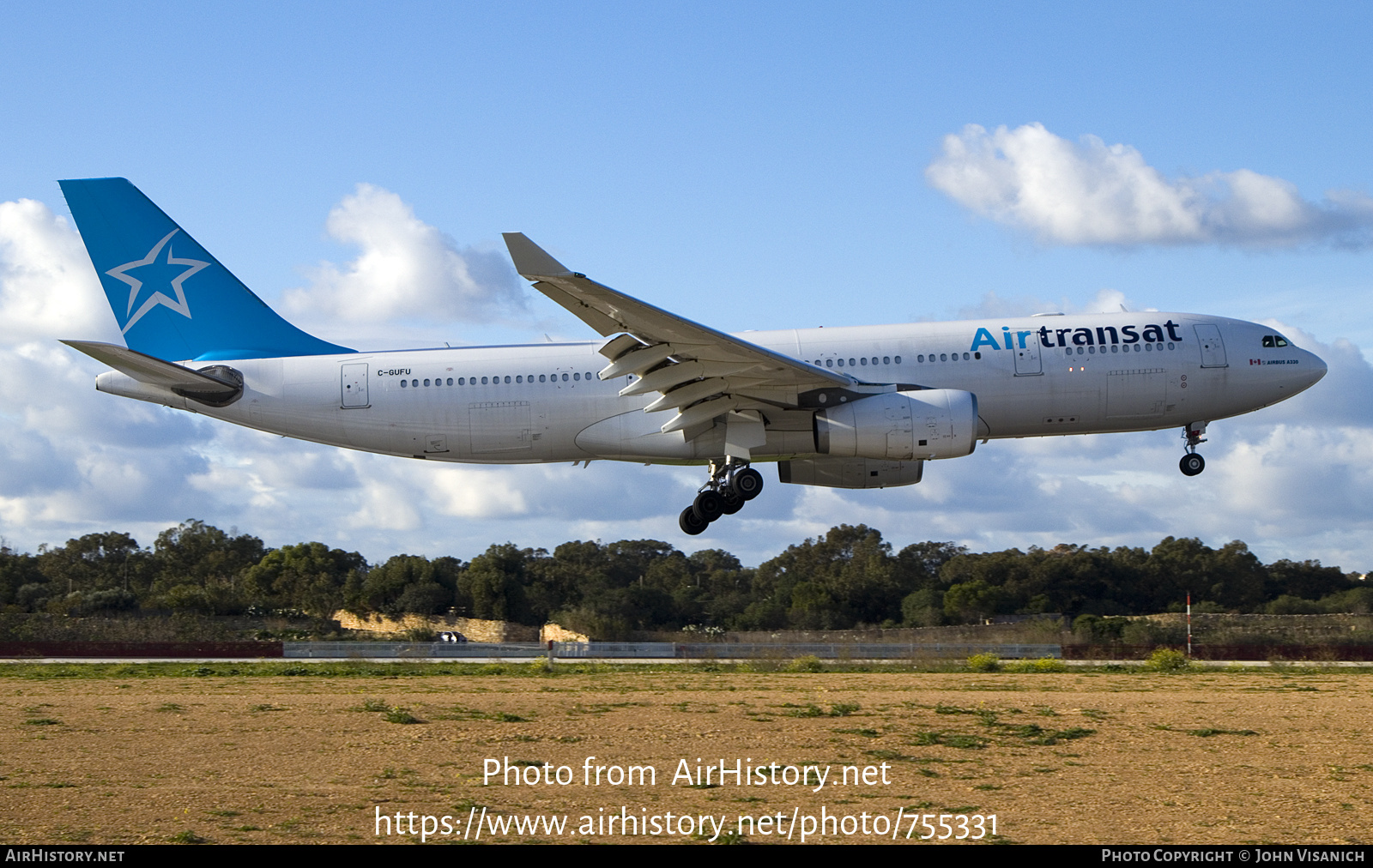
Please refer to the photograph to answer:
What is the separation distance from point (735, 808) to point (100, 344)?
57.4ft

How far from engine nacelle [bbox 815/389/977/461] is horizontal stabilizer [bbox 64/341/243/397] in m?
13.4

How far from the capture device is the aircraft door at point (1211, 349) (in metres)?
27.8

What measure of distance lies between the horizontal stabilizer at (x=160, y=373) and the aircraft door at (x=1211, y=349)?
21430 millimetres

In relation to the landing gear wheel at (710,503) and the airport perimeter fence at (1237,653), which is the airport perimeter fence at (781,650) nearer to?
the airport perimeter fence at (1237,653)

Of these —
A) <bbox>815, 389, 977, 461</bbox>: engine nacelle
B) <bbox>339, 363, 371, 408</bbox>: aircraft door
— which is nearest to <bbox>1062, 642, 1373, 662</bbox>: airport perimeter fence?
<bbox>815, 389, 977, 461</bbox>: engine nacelle

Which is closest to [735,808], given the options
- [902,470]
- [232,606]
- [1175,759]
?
[1175,759]

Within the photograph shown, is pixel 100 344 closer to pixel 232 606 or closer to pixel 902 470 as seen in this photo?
pixel 902 470

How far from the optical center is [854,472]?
29.0 meters

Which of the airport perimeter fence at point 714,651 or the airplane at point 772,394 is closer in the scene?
the airplane at point 772,394

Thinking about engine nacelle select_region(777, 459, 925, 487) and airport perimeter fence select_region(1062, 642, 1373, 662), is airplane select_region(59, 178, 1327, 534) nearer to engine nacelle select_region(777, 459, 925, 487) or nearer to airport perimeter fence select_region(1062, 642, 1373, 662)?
engine nacelle select_region(777, 459, 925, 487)

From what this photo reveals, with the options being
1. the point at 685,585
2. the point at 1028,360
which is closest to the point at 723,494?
the point at 1028,360

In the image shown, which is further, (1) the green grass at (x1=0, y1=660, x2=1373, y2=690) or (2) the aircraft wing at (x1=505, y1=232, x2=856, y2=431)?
(1) the green grass at (x1=0, y1=660, x2=1373, y2=690)

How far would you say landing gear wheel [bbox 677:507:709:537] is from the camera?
28516 mm

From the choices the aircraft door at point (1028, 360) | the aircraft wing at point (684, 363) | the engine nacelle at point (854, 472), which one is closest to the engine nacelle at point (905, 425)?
the aircraft wing at point (684, 363)
